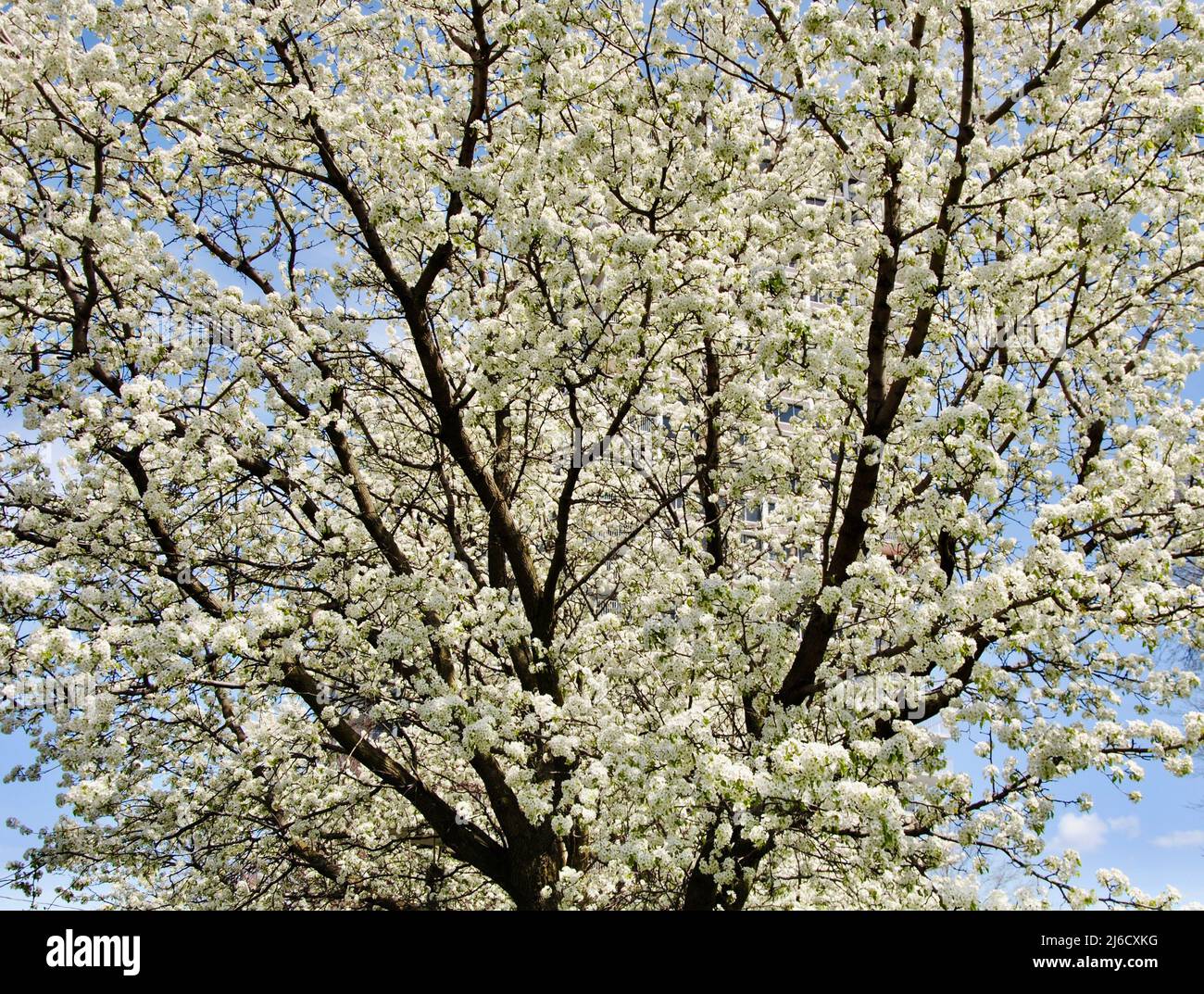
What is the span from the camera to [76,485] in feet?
29.5

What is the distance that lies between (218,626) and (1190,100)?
9017 mm

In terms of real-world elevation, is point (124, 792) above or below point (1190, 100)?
below

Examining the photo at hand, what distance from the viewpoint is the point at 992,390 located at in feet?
23.4

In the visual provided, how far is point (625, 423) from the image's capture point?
1162 cm

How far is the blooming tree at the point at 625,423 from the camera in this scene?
756 cm

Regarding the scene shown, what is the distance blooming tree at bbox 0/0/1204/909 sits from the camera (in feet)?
24.8

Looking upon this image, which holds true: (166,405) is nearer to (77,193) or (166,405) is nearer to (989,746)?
(77,193)

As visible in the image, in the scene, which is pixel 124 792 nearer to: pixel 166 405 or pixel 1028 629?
pixel 166 405

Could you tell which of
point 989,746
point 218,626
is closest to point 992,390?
point 989,746

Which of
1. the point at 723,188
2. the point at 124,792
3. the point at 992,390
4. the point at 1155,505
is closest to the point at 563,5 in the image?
the point at 723,188

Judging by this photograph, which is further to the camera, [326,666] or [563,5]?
[326,666]
